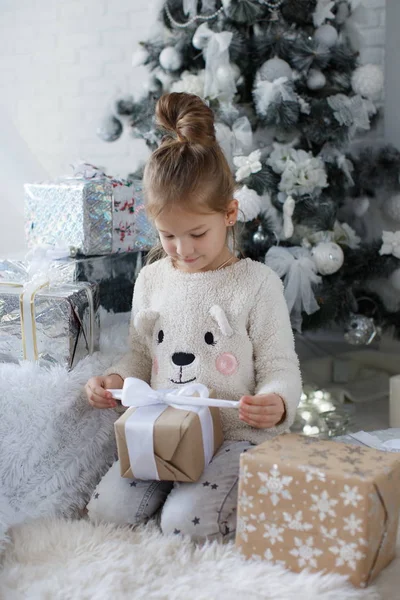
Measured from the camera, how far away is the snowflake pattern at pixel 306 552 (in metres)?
0.98

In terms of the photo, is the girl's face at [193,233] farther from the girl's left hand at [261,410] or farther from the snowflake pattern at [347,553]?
the snowflake pattern at [347,553]

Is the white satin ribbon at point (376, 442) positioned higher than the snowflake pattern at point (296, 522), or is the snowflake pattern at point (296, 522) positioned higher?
the snowflake pattern at point (296, 522)

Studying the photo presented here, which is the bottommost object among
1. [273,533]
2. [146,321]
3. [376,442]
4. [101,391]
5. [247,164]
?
[376,442]

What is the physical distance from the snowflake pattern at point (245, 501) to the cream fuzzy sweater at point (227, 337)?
24 centimetres

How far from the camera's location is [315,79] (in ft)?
6.84

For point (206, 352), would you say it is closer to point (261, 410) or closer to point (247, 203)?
point (261, 410)

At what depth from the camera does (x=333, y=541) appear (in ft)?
3.17

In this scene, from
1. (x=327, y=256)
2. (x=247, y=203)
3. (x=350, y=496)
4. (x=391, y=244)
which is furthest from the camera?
(x=391, y=244)

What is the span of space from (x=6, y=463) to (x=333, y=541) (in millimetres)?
568

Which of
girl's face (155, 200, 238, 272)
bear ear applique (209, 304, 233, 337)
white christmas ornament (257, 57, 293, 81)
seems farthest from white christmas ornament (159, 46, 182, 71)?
bear ear applique (209, 304, 233, 337)

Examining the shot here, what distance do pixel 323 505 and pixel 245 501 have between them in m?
0.11

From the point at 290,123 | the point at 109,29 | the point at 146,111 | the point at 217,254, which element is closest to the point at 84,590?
the point at 217,254

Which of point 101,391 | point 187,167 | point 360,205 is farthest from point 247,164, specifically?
point 101,391

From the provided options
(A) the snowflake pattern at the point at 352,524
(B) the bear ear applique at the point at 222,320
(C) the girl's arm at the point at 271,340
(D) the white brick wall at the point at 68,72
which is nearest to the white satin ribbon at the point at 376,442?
(C) the girl's arm at the point at 271,340
